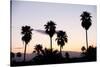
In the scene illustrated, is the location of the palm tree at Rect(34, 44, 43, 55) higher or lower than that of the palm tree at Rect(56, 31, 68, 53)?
lower

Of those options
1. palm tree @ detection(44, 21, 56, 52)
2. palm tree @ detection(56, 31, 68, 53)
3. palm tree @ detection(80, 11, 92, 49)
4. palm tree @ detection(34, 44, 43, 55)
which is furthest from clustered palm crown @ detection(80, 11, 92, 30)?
palm tree @ detection(34, 44, 43, 55)

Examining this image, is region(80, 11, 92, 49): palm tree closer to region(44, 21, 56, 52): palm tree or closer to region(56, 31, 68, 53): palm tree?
region(56, 31, 68, 53): palm tree

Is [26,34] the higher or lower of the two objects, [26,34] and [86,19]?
the lower

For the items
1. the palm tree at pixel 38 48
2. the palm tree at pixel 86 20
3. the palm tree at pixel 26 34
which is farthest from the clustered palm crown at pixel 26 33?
the palm tree at pixel 86 20

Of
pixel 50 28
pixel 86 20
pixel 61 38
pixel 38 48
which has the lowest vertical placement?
pixel 38 48

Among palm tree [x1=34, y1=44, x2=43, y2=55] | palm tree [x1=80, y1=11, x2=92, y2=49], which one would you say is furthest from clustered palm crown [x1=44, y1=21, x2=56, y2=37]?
palm tree [x1=80, y1=11, x2=92, y2=49]

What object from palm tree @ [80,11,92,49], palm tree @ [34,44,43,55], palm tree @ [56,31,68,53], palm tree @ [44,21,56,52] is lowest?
palm tree @ [34,44,43,55]

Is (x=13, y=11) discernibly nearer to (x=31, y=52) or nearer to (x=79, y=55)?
(x=31, y=52)

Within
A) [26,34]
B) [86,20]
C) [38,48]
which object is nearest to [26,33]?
[26,34]

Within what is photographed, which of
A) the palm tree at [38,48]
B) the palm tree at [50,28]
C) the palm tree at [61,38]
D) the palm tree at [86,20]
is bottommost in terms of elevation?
the palm tree at [38,48]

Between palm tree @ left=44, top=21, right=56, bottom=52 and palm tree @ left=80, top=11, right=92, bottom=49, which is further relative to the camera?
palm tree @ left=80, top=11, right=92, bottom=49

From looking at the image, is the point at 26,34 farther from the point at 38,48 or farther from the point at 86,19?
the point at 86,19

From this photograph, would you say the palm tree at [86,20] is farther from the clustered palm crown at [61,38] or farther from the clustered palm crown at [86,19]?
the clustered palm crown at [61,38]
